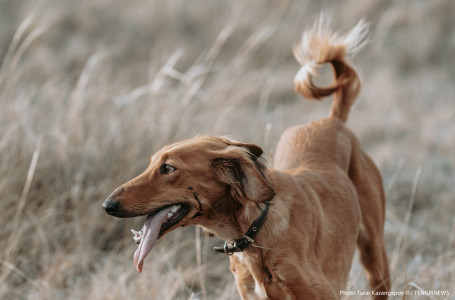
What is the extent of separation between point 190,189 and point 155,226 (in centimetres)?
22

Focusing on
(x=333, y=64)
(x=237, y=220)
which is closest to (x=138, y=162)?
(x=333, y=64)

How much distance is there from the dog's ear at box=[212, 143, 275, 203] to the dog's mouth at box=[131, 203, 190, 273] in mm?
217

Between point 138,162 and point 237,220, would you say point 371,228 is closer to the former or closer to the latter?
point 237,220

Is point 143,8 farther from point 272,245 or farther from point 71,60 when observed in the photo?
point 272,245

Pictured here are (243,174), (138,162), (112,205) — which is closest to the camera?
(112,205)

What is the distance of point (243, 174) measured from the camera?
8.73ft

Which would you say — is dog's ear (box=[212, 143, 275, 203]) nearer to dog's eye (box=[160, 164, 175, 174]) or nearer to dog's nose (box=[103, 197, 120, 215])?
dog's eye (box=[160, 164, 175, 174])

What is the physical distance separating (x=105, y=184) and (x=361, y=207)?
1900mm

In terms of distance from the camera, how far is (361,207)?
379cm

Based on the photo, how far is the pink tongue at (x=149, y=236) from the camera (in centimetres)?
256

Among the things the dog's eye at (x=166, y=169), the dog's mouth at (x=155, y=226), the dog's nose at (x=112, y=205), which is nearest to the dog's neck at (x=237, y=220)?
the dog's mouth at (x=155, y=226)

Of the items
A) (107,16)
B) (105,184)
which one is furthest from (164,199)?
(107,16)

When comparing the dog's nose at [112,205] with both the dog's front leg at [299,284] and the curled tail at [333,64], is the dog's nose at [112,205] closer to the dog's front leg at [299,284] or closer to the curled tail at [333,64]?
the dog's front leg at [299,284]

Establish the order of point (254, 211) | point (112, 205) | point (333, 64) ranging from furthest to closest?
1. point (333, 64)
2. point (254, 211)
3. point (112, 205)
